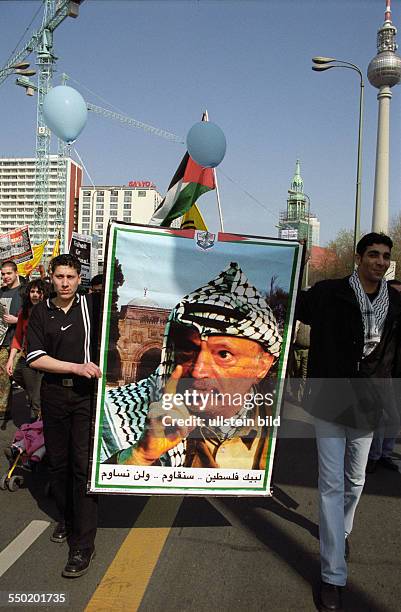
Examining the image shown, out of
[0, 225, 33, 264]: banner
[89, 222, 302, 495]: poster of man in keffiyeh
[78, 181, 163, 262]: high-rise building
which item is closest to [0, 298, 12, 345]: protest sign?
[89, 222, 302, 495]: poster of man in keffiyeh

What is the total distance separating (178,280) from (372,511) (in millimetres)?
2415

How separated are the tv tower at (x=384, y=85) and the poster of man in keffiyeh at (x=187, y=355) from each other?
61.0 metres

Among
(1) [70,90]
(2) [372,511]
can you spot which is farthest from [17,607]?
(1) [70,90]

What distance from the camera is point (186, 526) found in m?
4.15

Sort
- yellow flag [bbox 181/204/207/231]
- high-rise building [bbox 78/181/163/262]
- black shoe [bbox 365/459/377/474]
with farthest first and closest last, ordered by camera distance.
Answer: high-rise building [bbox 78/181/163/262] → yellow flag [bbox 181/204/207/231] → black shoe [bbox 365/459/377/474]

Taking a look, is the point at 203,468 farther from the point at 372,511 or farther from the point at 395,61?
the point at 395,61

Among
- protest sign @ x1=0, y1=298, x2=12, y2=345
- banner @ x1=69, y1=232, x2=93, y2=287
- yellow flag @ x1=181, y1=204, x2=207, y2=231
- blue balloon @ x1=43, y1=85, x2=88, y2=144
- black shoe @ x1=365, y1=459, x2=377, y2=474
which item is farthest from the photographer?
banner @ x1=69, y1=232, x2=93, y2=287

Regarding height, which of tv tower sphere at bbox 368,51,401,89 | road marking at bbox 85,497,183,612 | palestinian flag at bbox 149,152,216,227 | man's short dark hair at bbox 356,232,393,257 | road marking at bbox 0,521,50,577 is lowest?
road marking at bbox 0,521,50,577

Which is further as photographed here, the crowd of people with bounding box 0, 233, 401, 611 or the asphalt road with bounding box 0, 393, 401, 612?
the crowd of people with bounding box 0, 233, 401, 611

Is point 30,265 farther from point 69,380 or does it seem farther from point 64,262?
point 69,380

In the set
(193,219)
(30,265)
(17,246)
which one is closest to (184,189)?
(193,219)

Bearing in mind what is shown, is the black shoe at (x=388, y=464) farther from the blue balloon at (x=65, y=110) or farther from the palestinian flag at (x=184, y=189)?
the blue balloon at (x=65, y=110)

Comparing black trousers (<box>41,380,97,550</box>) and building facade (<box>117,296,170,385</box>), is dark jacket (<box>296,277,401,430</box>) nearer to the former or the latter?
building facade (<box>117,296,170,385</box>)

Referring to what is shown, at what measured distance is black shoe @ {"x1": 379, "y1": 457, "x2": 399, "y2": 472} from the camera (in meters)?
5.73
